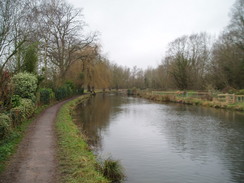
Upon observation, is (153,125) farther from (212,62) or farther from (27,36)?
(212,62)

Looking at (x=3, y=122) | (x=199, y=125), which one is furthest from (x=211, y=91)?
(x=3, y=122)

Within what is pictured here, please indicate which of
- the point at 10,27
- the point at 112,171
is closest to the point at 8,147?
→ the point at 112,171

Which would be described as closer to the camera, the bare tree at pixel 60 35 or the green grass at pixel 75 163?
the green grass at pixel 75 163

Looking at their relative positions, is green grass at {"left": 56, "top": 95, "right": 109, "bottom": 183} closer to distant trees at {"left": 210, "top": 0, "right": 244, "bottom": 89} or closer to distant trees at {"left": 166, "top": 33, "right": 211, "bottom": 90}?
distant trees at {"left": 210, "top": 0, "right": 244, "bottom": 89}

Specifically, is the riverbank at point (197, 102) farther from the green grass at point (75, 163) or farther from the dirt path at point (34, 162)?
the dirt path at point (34, 162)

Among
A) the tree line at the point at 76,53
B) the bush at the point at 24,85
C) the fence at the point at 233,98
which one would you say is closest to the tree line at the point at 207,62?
the tree line at the point at 76,53

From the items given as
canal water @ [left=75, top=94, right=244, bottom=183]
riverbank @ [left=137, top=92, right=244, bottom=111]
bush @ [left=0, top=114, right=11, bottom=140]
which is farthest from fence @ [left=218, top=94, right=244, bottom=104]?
bush @ [left=0, top=114, right=11, bottom=140]

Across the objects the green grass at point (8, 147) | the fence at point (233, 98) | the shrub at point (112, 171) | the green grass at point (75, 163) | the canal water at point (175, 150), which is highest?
the fence at point (233, 98)

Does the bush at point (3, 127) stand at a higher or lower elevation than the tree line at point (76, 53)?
A: lower

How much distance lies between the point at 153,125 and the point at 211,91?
1649 cm

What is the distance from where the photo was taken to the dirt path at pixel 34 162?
196 inches

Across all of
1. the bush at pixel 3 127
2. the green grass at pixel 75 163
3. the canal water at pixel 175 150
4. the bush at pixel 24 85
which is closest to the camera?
the green grass at pixel 75 163

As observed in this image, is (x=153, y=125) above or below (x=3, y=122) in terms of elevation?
below

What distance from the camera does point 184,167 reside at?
7.23 meters
